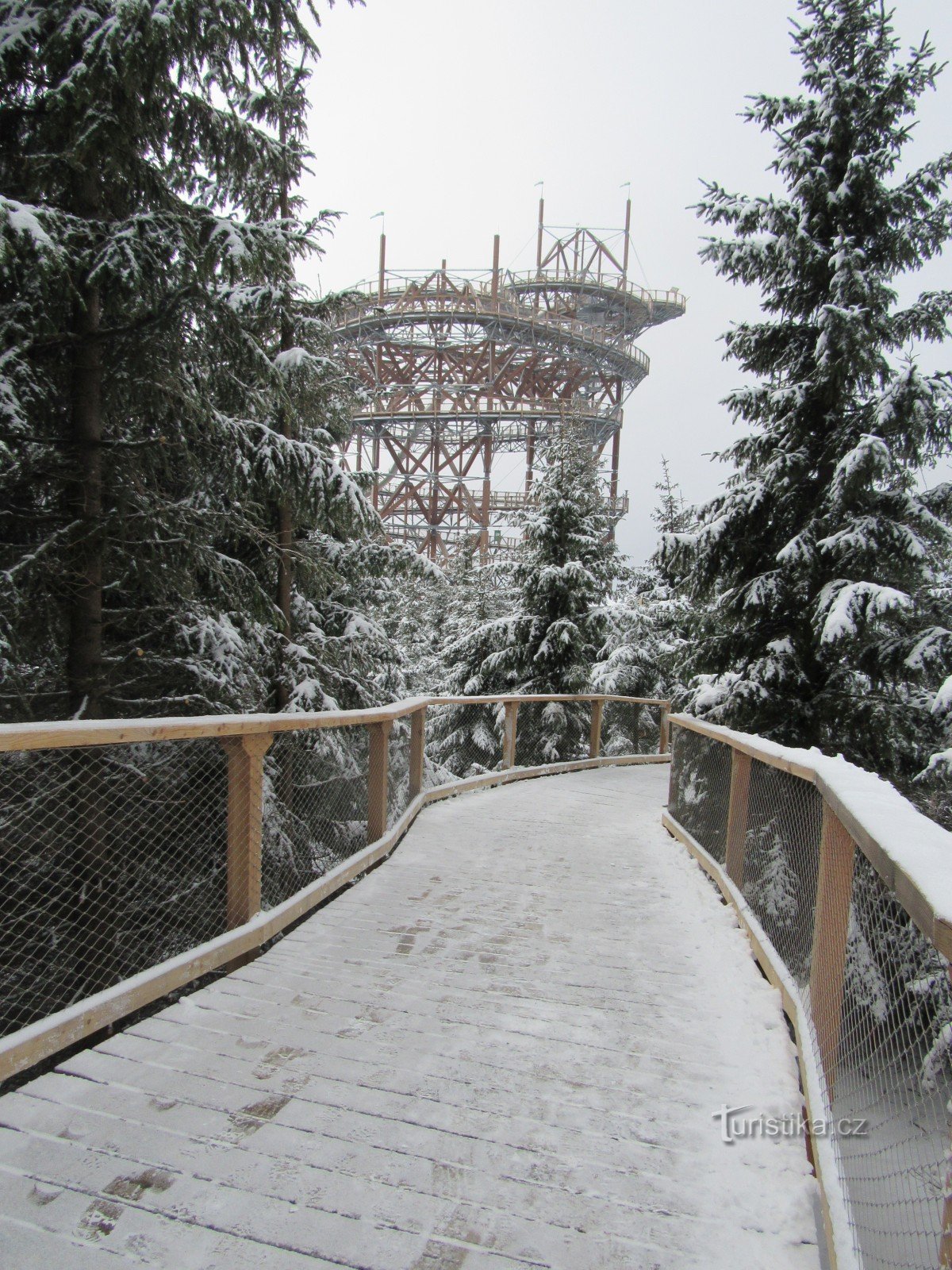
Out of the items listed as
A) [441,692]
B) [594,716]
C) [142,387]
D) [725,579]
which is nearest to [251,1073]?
[142,387]

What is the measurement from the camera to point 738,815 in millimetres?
4633

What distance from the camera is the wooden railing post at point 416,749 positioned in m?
7.12

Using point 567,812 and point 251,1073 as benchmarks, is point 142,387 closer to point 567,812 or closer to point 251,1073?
point 251,1073

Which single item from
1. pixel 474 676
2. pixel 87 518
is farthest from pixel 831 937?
pixel 474 676

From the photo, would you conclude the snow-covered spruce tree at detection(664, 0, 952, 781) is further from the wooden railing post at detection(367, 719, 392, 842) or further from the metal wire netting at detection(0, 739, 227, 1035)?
the metal wire netting at detection(0, 739, 227, 1035)

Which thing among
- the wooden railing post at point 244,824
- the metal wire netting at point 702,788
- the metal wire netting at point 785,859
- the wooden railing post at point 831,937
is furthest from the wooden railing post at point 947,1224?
the metal wire netting at point 702,788

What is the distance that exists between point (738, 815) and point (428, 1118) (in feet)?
9.45

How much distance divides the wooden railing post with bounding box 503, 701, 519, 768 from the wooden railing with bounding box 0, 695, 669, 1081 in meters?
3.40

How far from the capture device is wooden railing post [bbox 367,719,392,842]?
18.0 feet

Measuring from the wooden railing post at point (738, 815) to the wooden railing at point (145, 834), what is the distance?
7.78 ft

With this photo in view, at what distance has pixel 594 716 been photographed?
1276 cm

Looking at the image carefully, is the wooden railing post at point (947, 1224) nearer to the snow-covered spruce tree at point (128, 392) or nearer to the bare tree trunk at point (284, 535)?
the snow-covered spruce tree at point (128, 392)

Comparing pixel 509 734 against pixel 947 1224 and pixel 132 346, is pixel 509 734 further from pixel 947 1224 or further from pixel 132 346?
pixel 947 1224

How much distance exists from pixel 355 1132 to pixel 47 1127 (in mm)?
900
